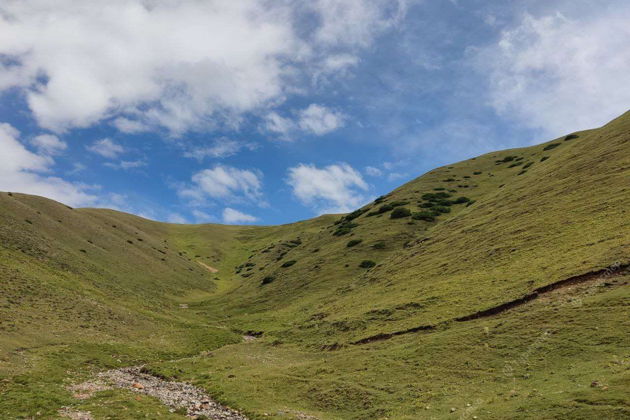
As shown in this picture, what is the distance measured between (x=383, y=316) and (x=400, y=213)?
161 feet

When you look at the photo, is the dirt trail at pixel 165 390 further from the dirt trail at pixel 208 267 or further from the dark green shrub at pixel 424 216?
the dirt trail at pixel 208 267

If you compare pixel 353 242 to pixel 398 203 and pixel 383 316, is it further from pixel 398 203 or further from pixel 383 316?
pixel 383 316

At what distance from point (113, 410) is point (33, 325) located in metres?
22.2

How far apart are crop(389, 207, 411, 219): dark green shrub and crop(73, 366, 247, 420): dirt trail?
62075mm

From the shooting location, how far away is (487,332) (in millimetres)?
28828

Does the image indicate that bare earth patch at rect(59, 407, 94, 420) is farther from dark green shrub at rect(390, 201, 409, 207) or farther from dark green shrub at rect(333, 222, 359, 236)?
dark green shrub at rect(390, 201, 409, 207)

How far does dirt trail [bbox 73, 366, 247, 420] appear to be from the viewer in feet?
87.0

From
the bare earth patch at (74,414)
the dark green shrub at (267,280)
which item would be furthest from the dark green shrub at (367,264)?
the bare earth patch at (74,414)

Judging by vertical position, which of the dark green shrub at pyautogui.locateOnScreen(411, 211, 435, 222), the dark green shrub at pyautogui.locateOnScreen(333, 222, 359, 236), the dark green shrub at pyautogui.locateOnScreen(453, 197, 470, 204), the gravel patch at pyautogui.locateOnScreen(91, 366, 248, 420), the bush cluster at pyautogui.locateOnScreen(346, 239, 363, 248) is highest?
the dark green shrub at pyautogui.locateOnScreen(453, 197, 470, 204)

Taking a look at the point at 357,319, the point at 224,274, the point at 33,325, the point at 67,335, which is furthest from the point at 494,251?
the point at 224,274

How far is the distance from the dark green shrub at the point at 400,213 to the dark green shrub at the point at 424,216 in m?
2.03

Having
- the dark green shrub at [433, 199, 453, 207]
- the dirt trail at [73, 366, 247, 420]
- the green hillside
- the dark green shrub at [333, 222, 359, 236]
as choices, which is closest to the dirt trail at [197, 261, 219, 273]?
the green hillside

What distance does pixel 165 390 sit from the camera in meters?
31.3

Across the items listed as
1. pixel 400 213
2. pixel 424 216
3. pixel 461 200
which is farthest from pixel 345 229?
pixel 461 200
